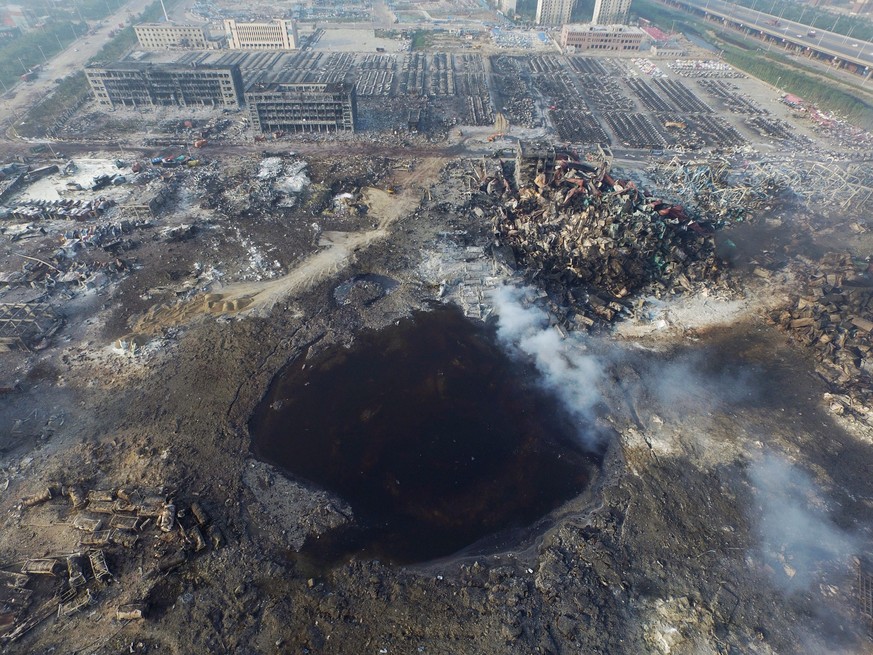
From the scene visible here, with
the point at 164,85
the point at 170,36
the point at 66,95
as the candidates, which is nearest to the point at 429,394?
the point at 164,85

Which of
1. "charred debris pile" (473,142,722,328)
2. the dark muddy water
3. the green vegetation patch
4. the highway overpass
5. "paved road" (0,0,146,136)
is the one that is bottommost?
the dark muddy water

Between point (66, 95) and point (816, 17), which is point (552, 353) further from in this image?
point (816, 17)

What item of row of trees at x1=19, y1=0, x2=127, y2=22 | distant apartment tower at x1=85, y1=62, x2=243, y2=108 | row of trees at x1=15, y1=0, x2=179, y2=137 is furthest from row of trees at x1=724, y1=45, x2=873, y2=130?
row of trees at x1=19, y1=0, x2=127, y2=22

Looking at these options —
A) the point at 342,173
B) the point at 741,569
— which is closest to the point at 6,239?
the point at 342,173

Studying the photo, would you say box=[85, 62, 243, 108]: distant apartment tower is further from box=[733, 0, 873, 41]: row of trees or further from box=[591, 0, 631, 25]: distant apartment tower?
box=[733, 0, 873, 41]: row of trees

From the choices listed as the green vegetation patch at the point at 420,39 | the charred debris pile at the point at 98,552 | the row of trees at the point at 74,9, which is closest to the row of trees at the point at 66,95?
the row of trees at the point at 74,9

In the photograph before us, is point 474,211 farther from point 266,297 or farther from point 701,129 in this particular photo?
point 701,129

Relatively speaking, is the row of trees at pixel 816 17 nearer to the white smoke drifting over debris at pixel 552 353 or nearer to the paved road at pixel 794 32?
the paved road at pixel 794 32
